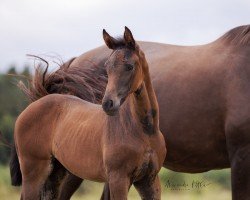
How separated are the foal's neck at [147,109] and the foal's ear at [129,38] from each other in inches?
10.2

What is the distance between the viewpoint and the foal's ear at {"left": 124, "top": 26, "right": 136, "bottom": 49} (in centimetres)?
519

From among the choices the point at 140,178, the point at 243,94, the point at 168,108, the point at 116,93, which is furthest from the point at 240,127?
the point at 116,93

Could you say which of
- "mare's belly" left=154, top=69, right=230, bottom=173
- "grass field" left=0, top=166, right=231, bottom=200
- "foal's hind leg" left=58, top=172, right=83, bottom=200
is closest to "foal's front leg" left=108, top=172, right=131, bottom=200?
"mare's belly" left=154, top=69, right=230, bottom=173

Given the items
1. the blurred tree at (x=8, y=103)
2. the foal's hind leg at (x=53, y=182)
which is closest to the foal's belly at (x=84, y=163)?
the foal's hind leg at (x=53, y=182)

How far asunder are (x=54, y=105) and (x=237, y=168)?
5.24ft

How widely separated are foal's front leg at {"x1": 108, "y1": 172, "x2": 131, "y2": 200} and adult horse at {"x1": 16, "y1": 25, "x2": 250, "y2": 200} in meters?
1.46

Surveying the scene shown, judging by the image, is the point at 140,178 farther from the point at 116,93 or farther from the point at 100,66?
the point at 100,66

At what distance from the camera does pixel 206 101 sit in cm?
674

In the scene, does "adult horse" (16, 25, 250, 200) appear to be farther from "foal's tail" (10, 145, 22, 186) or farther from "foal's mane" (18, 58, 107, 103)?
"foal's tail" (10, 145, 22, 186)

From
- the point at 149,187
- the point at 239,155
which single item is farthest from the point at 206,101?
the point at 149,187

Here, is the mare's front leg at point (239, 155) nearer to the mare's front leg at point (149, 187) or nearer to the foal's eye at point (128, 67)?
the mare's front leg at point (149, 187)

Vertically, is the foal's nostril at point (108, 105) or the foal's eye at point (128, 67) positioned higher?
the foal's eye at point (128, 67)

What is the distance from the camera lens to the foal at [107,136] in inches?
205

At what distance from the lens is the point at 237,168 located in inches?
255
